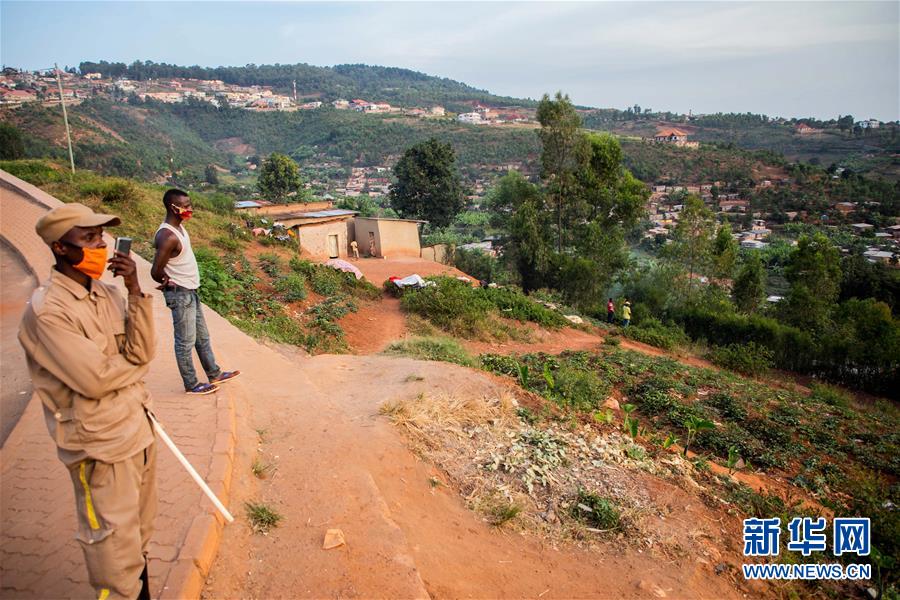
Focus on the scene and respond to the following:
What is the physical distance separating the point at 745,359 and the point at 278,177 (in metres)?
29.8

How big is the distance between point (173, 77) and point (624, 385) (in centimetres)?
17405

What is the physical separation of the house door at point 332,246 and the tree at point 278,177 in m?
12.2

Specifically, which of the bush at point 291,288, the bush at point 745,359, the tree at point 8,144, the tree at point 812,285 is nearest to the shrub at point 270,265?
the bush at point 291,288

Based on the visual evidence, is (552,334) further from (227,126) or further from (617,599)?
(227,126)

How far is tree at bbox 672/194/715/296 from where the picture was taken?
21.4m

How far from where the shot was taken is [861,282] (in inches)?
938

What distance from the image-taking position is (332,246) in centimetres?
2470

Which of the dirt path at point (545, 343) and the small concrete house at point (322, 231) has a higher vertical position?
the small concrete house at point (322, 231)

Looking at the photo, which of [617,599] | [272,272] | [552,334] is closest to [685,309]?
[552,334]

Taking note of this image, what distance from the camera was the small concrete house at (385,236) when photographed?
24.8 metres

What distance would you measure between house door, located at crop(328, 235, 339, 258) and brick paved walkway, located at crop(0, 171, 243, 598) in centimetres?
1987

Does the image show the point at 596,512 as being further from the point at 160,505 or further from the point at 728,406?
the point at 728,406

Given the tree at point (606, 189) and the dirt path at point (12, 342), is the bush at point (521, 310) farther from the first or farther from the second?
the dirt path at point (12, 342)

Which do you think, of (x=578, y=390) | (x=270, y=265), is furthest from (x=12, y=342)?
(x=578, y=390)
